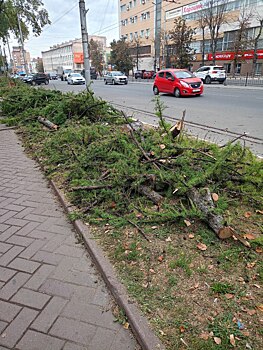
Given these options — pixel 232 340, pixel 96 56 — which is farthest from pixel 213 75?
pixel 96 56

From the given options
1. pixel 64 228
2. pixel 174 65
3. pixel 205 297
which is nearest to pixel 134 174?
pixel 64 228

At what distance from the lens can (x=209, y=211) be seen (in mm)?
2982

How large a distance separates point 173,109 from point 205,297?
10819 mm

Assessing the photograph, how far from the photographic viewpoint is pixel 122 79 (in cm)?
3497

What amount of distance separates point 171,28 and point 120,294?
6484cm

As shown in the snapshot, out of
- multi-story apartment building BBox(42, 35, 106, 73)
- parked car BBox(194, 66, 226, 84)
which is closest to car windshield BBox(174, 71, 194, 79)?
parked car BBox(194, 66, 226, 84)

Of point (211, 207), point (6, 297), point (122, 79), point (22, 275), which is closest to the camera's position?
point (6, 297)

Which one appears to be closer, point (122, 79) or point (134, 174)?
point (134, 174)

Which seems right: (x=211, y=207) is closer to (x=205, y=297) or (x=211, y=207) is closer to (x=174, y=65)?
(x=205, y=297)

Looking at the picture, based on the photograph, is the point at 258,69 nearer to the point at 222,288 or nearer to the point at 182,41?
the point at 182,41

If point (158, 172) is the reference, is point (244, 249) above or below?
below

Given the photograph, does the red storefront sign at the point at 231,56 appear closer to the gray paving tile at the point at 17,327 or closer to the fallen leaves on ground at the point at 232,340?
the fallen leaves on ground at the point at 232,340

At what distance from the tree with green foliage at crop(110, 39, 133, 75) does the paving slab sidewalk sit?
60004 mm

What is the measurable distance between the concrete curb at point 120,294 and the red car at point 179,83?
14583mm
